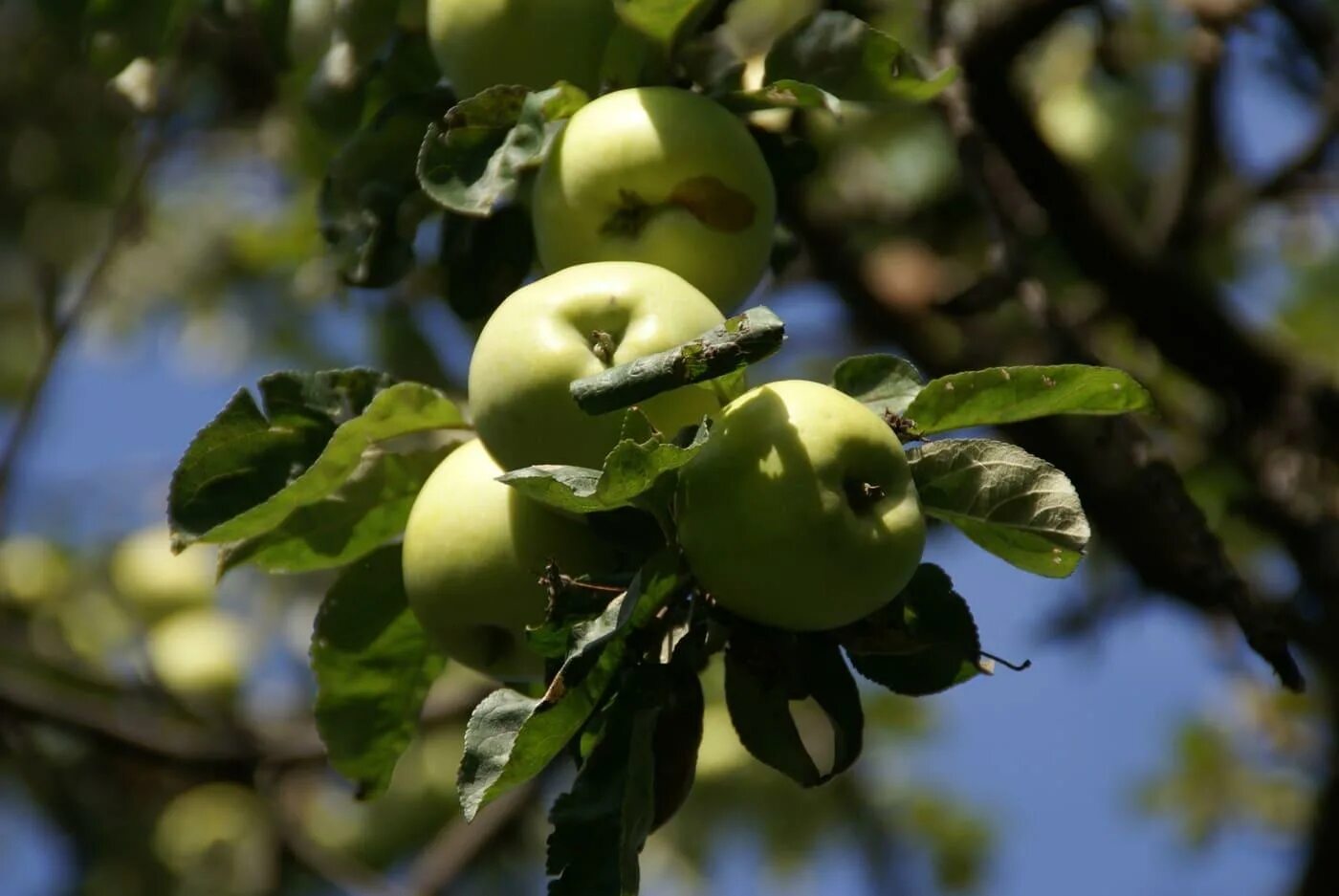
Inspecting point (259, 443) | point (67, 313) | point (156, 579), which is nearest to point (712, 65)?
point (259, 443)

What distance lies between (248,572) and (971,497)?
2.84 m

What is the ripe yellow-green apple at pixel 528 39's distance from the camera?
130 cm

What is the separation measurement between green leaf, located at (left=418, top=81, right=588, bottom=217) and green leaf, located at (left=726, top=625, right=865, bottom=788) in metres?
0.41

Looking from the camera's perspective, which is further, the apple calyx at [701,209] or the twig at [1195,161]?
the twig at [1195,161]

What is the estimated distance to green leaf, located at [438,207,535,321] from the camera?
142 centimetres

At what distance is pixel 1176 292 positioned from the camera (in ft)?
6.97

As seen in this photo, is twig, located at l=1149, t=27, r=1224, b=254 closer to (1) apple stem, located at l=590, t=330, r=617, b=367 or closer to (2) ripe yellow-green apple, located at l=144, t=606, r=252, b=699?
(1) apple stem, located at l=590, t=330, r=617, b=367

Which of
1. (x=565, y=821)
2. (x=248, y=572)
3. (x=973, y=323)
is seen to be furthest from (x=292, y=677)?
(x=565, y=821)

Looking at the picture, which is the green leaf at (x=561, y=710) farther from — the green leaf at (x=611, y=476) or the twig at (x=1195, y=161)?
the twig at (x=1195, y=161)

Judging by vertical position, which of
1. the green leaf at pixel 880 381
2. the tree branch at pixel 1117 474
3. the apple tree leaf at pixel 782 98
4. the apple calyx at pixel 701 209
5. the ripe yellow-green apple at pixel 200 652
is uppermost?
the apple tree leaf at pixel 782 98

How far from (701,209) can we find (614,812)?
1.46 feet

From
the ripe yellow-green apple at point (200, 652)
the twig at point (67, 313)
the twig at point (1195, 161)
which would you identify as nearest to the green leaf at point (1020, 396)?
the twig at point (67, 313)

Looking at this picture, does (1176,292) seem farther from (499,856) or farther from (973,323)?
(499,856)

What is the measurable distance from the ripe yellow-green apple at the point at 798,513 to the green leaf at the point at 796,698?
0.23 ft
